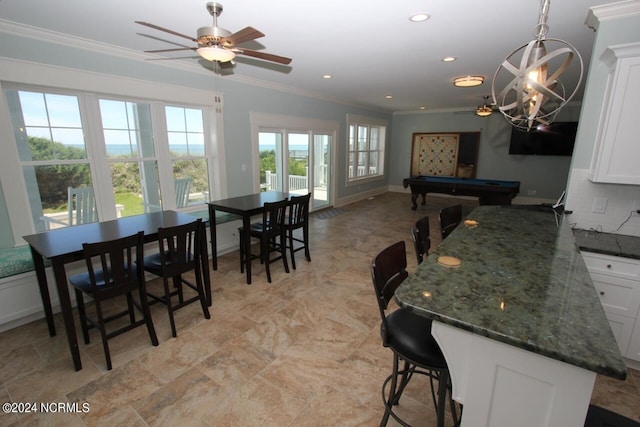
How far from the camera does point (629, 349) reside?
2045 mm

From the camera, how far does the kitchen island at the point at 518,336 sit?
98 centimetres

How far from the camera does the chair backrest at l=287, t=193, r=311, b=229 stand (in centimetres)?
363

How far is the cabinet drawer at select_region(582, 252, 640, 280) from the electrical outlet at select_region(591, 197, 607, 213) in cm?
63

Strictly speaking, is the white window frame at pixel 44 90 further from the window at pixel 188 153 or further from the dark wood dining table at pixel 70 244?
the dark wood dining table at pixel 70 244

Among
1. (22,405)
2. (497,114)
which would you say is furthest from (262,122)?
(497,114)

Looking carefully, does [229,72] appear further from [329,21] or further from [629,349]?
[629,349]

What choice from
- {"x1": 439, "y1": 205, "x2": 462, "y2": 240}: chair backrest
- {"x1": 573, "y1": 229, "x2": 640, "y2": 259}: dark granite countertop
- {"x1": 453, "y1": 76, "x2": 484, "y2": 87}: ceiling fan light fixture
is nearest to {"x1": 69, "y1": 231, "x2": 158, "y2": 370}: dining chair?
{"x1": 439, "y1": 205, "x2": 462, "y2": 240}: chair backrest

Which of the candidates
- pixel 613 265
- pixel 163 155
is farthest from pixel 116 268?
pixel 613 265

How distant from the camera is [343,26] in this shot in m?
2.61

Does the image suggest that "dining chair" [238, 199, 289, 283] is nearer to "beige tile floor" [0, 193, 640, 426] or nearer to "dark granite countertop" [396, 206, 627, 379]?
"beige tile floor" [0, 193, 640, 426]

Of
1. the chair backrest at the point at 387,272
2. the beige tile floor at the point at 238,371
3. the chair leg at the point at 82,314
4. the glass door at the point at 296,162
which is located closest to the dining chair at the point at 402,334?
the chair backrest at the point at 387,272

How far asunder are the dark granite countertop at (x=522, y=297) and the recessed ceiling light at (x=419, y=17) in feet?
5.81

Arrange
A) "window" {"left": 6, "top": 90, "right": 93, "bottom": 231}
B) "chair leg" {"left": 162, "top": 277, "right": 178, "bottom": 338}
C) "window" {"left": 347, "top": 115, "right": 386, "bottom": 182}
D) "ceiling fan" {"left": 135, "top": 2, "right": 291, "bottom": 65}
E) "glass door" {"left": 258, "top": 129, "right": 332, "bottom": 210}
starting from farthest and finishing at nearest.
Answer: "window" {"left": 347, "top": 115, "right": 386, "bottom": 182} < "glass door" {"left": 258, "top": 129, "right": 332, "bottom": 210} < "window" {"left": 6, "top": 90, "right": 93, "bottom": 231} < "chair leg" {"left": 162, "top": 277, "right": 178, "bottom": 338} < "ceiling fan" {"left": 135, "top": 2, "right": 291, "bottom": 65}

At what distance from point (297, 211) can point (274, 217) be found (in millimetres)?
450
